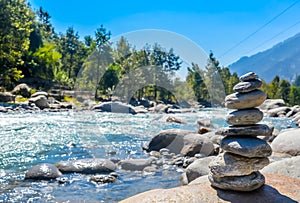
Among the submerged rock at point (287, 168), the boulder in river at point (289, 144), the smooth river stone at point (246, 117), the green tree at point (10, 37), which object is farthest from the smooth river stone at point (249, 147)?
the green tree at point (10, 37)

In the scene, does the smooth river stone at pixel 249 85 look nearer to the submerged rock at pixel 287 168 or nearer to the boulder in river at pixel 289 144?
the submerged rock at pixel 287 168

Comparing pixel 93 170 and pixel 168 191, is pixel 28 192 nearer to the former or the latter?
pixel 93 170

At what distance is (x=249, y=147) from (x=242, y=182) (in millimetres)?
492

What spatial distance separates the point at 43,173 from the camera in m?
7.10

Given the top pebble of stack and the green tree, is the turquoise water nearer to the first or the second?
the top pebble of stack

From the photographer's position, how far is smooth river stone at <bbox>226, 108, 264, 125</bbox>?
4133mm

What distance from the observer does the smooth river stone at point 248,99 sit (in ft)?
13.4

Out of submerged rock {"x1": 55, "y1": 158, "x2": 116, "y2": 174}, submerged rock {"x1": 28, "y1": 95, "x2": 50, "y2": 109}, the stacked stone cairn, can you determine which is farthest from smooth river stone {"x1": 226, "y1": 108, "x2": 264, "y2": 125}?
submerged rock {"x1": 28, "y1": 95, "x2": 50, "y2": 109}

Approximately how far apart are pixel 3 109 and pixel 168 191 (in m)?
20.3

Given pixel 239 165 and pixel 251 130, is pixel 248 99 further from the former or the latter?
pixel 239 165

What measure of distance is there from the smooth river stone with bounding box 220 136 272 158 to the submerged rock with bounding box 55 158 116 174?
171 inches

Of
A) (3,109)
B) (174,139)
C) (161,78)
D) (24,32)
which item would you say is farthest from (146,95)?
(174,139)

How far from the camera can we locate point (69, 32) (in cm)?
5809

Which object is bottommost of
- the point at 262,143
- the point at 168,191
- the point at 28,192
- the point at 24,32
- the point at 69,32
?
the point at 28,192
